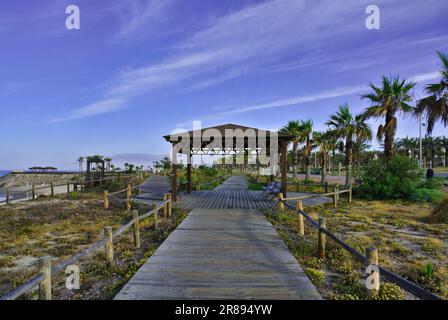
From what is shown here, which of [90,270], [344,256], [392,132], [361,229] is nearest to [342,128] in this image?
[392,132]

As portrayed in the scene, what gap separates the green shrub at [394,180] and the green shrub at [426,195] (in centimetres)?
25

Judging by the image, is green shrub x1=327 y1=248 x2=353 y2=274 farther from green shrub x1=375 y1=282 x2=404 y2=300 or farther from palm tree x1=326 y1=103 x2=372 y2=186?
palm tree x1=326 y1=103 x2=372 y2=186

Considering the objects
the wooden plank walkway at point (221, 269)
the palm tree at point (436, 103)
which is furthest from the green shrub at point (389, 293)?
the palm tree at point (436, 103)

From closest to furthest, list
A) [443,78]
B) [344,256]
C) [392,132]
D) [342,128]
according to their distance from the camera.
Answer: [344,256], [443,78], [392,132], [342,128]

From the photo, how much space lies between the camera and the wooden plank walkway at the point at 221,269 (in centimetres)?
371

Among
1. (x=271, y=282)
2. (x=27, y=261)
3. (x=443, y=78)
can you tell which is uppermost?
(x=443, y=78)

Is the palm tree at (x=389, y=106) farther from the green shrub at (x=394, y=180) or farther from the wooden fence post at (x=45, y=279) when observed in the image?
the wooden fence post at (x=45, y=279)

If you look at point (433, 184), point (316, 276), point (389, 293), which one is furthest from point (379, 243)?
point (433, 184)

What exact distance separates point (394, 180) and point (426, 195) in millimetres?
1834

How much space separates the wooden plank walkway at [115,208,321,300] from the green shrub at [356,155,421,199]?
11.4m
